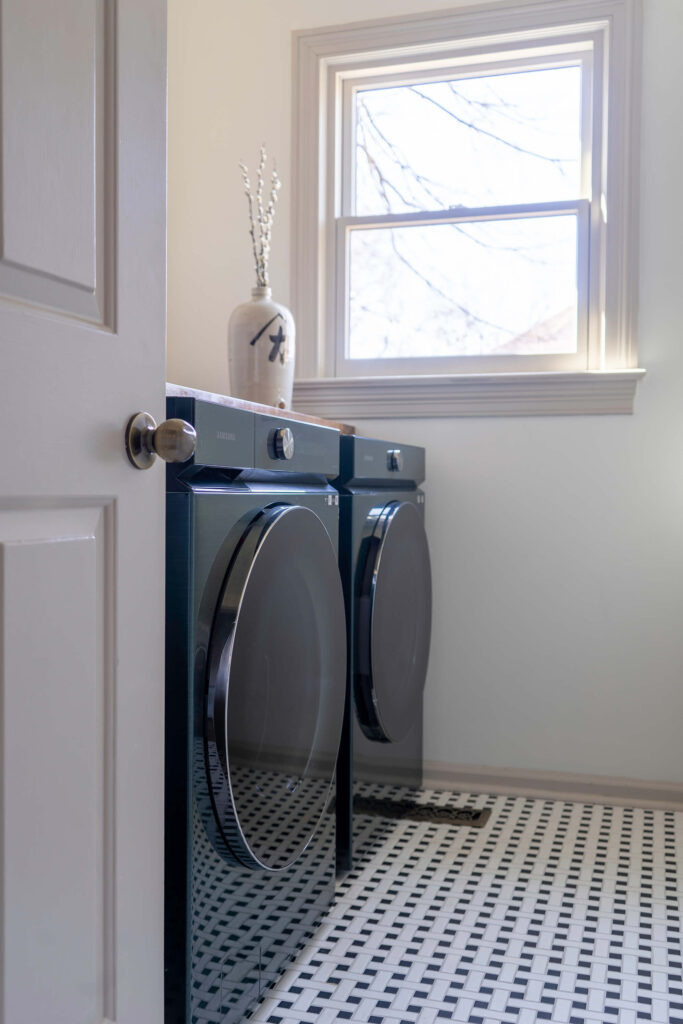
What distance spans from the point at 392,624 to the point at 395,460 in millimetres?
387

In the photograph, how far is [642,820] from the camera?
2.35 metres

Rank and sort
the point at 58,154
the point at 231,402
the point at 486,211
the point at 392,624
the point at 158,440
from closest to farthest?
the point at 58,154
the point at 158,440
the point at 231,402
the point at 392,624
the point at 486,211

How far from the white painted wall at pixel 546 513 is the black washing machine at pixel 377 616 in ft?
1.00

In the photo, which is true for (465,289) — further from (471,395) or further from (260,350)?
(260,350)

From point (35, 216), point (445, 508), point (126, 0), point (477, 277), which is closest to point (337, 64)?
point (477, 277)

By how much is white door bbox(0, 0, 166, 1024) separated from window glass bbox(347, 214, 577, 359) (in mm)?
1756

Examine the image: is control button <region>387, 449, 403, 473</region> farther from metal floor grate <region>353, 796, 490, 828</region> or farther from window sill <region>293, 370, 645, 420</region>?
metal floor grate <region>353, 796, 490, 828</region>

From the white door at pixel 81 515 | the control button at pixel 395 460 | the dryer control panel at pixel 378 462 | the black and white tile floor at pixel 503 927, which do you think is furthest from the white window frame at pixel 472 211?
the white door at pixel 81 515

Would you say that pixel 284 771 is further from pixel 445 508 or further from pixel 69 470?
pixel 445 508

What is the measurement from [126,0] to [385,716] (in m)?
1.43

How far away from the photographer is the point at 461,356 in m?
2.66

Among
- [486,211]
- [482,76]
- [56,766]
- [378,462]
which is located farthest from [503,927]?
[482,76]

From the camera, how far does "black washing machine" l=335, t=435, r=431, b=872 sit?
6.15ft

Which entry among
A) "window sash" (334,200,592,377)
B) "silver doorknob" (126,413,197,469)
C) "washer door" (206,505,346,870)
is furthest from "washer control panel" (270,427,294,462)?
"window sash" (334,200,592,377)
